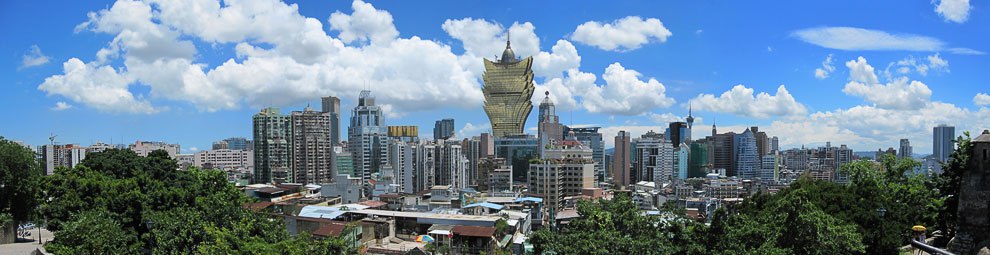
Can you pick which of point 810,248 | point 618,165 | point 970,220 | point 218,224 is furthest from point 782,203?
point 618,165

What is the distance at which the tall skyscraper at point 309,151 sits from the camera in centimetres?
5999

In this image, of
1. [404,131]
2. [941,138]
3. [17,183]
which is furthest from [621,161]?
[17,183]

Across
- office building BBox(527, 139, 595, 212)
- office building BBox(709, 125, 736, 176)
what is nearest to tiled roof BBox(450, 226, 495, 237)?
office building BBox(527, 139, 595, 212)

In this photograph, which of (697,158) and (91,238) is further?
(697,158)

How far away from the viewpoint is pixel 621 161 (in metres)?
73.4

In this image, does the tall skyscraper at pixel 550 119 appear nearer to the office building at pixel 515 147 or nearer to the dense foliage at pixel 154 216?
the office building at pixel 515 147

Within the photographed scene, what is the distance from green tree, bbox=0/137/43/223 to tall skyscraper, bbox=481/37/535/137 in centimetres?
7095

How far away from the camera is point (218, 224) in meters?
11.4

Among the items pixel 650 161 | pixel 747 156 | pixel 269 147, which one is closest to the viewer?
pixel 269 147

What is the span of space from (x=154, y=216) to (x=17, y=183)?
990 cm

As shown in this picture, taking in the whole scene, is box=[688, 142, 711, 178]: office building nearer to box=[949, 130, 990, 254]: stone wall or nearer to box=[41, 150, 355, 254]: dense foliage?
box=[949, 130, 990, 254]: stone wall

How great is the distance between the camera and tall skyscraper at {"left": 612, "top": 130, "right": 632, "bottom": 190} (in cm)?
7141

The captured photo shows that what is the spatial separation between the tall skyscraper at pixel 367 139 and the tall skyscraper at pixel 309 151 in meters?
5.49

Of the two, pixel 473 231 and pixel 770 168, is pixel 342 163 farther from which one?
pixel 770 168
